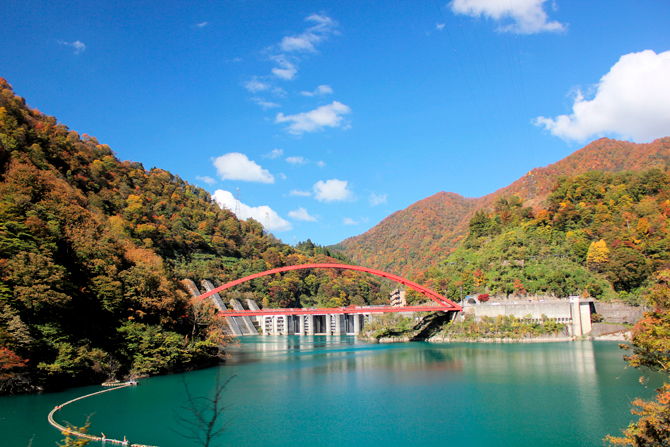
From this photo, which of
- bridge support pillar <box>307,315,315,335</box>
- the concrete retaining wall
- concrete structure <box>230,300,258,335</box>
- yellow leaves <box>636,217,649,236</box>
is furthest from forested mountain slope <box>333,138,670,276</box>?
concrete structure <box>230,300,258,335</box>

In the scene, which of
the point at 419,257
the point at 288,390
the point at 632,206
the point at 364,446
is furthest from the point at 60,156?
the point at 419,257

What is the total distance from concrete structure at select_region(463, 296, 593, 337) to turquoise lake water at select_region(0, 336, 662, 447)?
9492 mm

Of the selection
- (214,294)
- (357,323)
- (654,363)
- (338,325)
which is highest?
(214,294)

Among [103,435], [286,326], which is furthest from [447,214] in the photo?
[103,435]

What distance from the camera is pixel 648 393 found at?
49.6 feet

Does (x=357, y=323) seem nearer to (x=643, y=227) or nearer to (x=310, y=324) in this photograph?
(x=310, y=324)

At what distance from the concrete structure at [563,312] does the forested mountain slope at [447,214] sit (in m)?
23.0

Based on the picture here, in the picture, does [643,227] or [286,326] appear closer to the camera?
[643,227]

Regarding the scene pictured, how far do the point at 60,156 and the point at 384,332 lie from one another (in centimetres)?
3456

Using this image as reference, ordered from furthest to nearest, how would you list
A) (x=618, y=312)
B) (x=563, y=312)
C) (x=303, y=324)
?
(x=303, y=324), (x=618, y=312), (x=563, y=312)

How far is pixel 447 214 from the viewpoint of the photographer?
126688 mm

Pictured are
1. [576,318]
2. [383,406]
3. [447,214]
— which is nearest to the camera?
[383,406]

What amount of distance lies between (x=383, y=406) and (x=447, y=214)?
117 meters

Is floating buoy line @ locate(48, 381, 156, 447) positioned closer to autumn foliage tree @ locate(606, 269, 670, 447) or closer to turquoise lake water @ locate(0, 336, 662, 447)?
turquoise lake water @ locate(0, 336, 662, 447)
